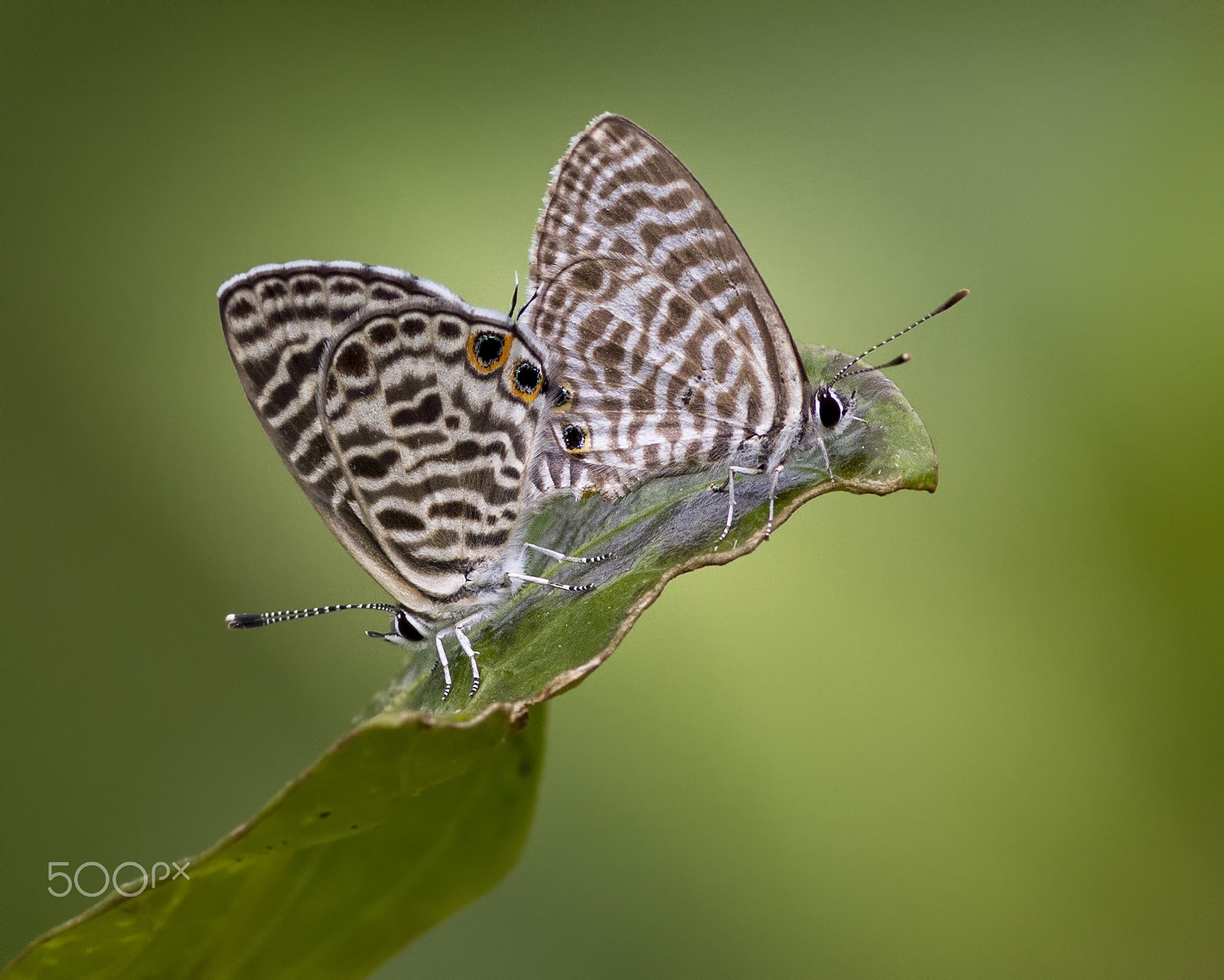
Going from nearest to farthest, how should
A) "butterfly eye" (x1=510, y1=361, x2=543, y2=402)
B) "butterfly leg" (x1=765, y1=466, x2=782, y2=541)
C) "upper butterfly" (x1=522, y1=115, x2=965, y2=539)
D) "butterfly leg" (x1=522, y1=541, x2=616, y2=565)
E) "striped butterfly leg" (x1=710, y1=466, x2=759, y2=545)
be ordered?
"butterfly leg" (x1=765, y1=466, x2=782, y2=541)
"striped butterfly leg" (x1=710, y1=466, x2=759, y2=545)
"butterfly leg" (x1=522, y1=541, x2=616, y2=565)
"butterfly eye" (x1=510, y1=361, x2=543, y2=402)
"upper butterfly" (x1=522, y1=115, x2=965, y2=539)

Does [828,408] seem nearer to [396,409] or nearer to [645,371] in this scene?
[645,371]

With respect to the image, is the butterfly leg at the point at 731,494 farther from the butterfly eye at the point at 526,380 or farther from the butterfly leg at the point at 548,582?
the butterfly eye at the point at 526,380

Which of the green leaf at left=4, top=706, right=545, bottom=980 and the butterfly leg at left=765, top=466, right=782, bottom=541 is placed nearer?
the green leaf at left=4, top=706, right=545, bottom=980

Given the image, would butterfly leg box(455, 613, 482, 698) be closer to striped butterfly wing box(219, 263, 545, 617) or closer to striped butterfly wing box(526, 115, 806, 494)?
striped butterfly wing box(219, 263, 545, 617)

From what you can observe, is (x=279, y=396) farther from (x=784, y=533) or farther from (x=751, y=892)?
(x=751, y=892)

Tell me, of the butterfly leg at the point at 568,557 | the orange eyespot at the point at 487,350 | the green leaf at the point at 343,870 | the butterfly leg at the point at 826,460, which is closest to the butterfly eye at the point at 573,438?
the butterfly leg at the point at 568,557

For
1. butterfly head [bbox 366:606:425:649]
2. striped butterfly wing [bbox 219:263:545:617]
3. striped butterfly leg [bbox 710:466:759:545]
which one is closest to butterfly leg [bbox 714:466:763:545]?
striped butterfly leg [bbox 710:466:759:545]

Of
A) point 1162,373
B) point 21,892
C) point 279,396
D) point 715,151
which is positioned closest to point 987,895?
point 1162,373

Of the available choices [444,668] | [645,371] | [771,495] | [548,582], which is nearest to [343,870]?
[444,668]
